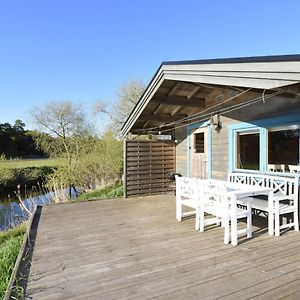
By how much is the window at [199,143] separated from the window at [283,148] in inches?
92.8

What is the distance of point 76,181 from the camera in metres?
13.4

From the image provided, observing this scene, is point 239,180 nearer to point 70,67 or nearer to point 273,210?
point 273,210

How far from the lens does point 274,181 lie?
4891mm

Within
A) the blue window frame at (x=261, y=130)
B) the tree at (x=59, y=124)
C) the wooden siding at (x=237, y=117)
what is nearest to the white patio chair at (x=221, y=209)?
the blue window frame at (x=261, y=130)

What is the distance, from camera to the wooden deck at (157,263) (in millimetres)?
2369

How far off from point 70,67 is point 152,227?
13.5 metres

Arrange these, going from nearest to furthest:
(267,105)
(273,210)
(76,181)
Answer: (273,210) → (267,105) → (76,181)

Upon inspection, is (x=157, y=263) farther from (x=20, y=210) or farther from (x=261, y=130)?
(x=20, y=210)

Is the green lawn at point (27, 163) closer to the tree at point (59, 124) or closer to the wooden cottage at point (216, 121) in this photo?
the tree at point (59, 124)

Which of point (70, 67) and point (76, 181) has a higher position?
point (70, 67)

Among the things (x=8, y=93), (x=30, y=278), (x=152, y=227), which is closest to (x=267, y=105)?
(x=152, y=227)

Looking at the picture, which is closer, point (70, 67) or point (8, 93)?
point (70, 67)

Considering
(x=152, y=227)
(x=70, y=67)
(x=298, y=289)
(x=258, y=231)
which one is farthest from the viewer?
(x=70, y=67)

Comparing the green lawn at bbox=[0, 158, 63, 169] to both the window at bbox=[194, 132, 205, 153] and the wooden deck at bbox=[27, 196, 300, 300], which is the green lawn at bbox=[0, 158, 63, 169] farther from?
the wooden deck at bbox=[27, 196, 300, 300]
